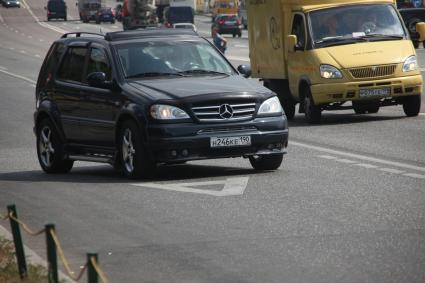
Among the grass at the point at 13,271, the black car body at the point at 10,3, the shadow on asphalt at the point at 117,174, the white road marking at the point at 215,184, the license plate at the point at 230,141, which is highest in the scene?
the grass at the point at 13,271

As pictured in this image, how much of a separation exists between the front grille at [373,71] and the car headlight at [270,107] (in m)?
8.19

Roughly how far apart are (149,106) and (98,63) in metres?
1.88

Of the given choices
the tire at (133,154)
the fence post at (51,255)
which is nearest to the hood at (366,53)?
the tire at (133,154)

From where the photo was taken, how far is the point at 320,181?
1462 cm

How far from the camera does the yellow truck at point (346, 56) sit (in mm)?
23625

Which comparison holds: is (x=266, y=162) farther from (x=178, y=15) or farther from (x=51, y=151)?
(x=178, y=15)

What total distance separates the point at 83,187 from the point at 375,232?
5.23m

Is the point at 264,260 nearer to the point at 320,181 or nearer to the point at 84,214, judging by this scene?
the point at 84,214

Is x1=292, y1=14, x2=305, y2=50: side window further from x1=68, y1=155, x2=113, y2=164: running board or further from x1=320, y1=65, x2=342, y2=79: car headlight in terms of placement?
x1=68, y1=155, x2=113, y2=164: running board

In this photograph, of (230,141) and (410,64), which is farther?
(410,64)

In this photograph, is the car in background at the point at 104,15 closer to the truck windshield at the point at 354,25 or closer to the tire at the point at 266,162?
the truck windshield at the point at 354,25

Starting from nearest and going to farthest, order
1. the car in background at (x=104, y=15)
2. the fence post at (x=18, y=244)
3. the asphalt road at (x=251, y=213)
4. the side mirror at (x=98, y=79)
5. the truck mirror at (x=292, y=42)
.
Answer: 1. the fence post at (x=18, y=244)
2. the asphalt road at (x=251, y=213)
3. the side mirror at (x=98, y=79)
4. the truck mirror at (x=292, y=42)
5. the car in background at (x=104, y=15)

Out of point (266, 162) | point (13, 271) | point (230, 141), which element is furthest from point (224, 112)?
point (13, 271)

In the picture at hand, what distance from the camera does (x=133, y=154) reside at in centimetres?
1527
